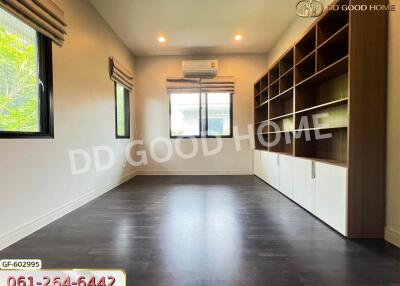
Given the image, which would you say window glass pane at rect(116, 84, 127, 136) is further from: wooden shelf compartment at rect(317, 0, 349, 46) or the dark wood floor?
wooden shelf compartment at rect(317, 0, 349, 46)

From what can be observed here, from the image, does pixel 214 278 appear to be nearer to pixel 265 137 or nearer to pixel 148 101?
pixel 265 137

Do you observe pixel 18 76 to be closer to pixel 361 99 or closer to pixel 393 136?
pixel 361 99

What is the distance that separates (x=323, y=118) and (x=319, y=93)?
0.35 m

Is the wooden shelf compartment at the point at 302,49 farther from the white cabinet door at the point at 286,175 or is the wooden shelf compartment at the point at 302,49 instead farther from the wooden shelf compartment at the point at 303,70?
the white cabinet door at the point at 286,175

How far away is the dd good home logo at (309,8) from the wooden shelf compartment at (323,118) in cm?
131

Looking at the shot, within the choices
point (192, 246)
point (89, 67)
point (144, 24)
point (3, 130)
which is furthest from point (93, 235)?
point (144, 24)

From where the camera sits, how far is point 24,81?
7.29 ft

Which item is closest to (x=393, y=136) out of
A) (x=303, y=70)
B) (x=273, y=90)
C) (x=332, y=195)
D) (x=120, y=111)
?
(x=332, y=195)

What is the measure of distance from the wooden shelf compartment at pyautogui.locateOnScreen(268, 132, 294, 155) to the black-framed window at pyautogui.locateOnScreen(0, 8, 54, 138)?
3526 mm

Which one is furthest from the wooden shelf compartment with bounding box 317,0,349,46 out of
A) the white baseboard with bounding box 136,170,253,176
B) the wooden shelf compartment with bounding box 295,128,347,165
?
the white baseboard with bounding box 136,170,253,176

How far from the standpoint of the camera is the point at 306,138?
3059 mm

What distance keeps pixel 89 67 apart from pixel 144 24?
1328 mm

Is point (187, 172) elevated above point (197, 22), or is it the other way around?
point (197, 22)

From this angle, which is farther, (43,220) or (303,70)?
(303,70)
